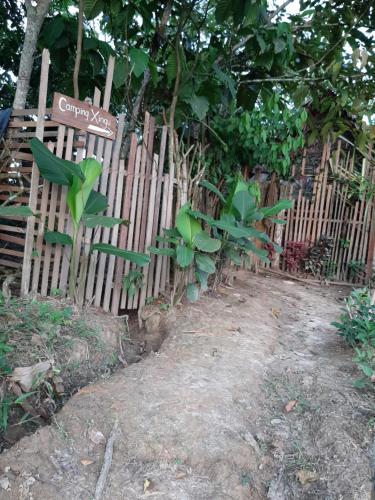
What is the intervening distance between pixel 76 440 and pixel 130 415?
0.35 metres

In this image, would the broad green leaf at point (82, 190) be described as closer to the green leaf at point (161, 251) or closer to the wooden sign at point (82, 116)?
the wooden sign at point (82, 116)

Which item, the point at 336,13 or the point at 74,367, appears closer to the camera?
the point at 74,367

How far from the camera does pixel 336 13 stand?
5.00 m

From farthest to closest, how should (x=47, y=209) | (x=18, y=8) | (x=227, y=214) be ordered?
(x=18, y=8) < (x=227, y=214) < (x=47, y=209)

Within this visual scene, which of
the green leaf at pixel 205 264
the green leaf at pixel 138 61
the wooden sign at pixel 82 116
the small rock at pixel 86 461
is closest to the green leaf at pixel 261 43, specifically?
the green leaf at pixel 138 61

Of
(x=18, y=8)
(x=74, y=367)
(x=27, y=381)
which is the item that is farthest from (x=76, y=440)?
(x=18, y=8)

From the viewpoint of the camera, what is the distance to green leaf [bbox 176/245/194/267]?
3976 mm

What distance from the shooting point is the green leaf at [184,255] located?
3.98 metres

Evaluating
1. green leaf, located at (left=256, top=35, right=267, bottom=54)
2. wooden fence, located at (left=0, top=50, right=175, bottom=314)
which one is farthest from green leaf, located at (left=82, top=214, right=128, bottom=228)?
green leaf, located at (left=256, top=35, right=267, bottom=54)

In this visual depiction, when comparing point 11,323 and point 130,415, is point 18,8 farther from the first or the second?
point 130,415

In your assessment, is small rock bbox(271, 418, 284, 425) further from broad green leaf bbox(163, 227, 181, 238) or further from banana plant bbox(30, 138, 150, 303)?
broad green leaf bbox(163, 227, 181, 238)

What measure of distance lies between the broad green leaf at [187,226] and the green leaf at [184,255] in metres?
0.12

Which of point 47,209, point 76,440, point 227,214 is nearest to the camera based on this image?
point 76,440

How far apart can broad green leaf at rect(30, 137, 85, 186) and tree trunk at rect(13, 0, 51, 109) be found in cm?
113
